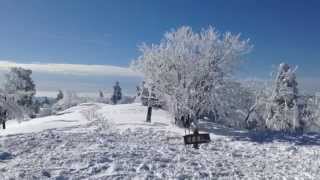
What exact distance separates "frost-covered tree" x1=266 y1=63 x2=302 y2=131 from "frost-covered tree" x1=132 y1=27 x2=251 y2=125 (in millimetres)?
22253

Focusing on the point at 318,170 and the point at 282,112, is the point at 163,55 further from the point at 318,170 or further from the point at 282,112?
the point at 282,112

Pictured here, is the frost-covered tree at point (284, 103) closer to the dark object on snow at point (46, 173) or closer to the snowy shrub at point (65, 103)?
the dark object on snow at point (46, 173)

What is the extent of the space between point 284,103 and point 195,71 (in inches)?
1021

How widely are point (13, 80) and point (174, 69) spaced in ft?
164

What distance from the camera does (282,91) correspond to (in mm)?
56750

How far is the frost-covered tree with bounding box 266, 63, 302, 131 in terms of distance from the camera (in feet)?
185

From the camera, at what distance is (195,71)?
36.2 m

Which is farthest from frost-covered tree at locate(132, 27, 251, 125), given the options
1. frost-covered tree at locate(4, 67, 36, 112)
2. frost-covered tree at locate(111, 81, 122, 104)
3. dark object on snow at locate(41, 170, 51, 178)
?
frost-covered tree at locate(111, 81, 122, 104)

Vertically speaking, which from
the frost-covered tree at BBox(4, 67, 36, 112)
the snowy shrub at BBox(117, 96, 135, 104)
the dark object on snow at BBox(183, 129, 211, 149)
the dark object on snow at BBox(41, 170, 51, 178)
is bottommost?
the dark object on snow at BBox(41, 170, 51, 178)

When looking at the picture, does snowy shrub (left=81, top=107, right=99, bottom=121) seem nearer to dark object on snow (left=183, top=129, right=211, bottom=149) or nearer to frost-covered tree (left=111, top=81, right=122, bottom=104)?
dark object on snow (left=183, top=129, right=211, bottom=149)

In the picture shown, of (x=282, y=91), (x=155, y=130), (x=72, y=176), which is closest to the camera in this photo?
(x=72, y=176)

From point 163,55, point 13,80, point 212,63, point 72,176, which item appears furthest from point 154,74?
point 13,80

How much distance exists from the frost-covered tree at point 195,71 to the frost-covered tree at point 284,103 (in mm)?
22253

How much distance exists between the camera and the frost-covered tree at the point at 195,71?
36219mm
